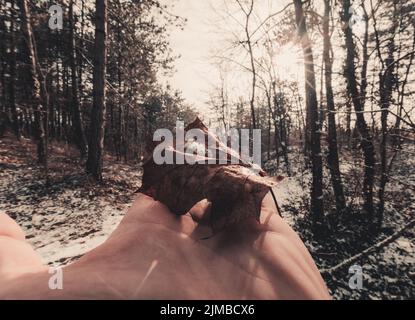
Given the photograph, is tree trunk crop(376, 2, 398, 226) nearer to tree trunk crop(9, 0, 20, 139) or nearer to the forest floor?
the forest floor

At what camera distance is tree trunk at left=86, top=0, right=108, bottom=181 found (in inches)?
330

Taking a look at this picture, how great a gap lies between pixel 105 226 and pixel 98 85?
13.8 feet

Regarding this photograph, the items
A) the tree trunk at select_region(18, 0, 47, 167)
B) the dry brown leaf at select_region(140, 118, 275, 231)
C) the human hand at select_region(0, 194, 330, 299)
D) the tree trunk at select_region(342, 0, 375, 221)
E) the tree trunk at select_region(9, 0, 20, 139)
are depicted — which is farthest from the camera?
the tree trunk at select_region(9, 0, 20, 139)

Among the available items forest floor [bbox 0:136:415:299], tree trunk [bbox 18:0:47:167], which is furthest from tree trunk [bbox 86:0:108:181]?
tree trunk [bbox 18:0:47:167]

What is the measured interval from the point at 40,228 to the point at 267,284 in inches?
287

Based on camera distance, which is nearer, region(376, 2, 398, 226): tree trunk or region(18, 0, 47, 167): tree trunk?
region(376, 2, 398, 226): tree trunk

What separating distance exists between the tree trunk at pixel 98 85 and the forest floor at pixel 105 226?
1.09 m

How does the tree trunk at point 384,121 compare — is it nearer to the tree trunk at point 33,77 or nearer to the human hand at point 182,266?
the human hand at point 182,266

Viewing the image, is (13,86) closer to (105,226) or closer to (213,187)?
(105,226)

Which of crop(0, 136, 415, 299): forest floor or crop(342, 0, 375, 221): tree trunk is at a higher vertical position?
crop(342, 0, 375, 221): tree trunk

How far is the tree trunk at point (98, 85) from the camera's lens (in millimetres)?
8391

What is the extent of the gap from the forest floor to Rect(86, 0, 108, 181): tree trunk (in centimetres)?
109

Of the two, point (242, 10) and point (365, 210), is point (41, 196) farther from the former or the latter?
point (242, 10)

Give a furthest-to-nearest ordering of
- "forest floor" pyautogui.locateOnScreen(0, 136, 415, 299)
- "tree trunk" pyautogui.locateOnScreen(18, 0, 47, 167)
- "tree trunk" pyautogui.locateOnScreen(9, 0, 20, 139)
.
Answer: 1. "tree trunk" pyautogui.locateOnScreen(9, 0, 20, 139)
2. "tree trunk" pyautogui.locateOnScreen(18, 0, 47, 167)
3. "forest floor" pyautogui.locateOnScreen(0, 136, 415, 299)
